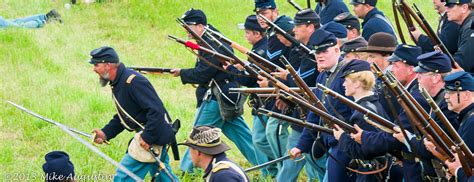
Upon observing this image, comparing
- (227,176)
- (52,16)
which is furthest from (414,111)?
(52,16)

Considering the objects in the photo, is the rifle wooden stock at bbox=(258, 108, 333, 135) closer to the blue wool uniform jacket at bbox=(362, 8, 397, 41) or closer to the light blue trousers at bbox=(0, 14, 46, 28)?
the blue wool uniform jacket at bbox=(362, 8, 397, 41)

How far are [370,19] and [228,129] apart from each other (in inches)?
83.3

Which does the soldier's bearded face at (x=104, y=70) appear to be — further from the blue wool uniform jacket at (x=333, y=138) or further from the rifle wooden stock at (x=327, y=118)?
→ the rifle wooden stock at (x=327, y=118)

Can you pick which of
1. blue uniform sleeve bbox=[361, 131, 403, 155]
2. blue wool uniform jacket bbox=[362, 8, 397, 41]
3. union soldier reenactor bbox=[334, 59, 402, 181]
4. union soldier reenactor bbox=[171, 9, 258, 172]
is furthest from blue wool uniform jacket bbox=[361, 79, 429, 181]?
union soldier reenactor bbox=[171, 9, 258, 172]

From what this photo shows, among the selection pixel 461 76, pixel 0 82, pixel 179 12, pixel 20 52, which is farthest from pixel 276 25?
pixel 179 12

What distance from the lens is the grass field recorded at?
39.4 ft

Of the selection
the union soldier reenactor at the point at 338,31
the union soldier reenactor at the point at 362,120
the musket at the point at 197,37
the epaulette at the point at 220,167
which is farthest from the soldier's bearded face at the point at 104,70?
the epaulette at the point at 220,167

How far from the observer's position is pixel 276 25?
10.3m

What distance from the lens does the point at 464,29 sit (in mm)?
9195

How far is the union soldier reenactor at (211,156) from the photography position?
693 centimetres

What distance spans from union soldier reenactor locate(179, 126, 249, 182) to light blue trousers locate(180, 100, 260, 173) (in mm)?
4012

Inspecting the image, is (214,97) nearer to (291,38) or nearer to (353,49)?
(291,38)

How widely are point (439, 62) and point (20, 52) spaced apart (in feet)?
33.9

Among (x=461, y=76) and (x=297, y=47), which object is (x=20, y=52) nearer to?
(x=297, y=47)
